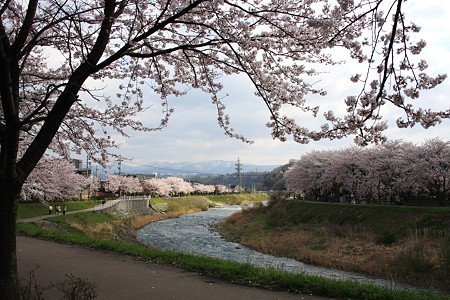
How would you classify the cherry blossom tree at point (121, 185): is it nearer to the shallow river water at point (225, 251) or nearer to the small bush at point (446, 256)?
the shallow river water at point (225, 251)

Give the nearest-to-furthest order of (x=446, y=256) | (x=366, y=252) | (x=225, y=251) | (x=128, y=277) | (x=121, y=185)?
(x=128, y=277) < (x=446, y=256) < (x=366, y=252) < (x=225, y=251) < (x=121, y=185)

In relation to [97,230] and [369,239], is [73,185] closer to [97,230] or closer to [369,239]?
[97,230]

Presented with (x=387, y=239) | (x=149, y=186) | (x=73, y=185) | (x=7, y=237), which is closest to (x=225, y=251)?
(x=387, y=239)

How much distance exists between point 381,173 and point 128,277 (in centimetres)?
3137

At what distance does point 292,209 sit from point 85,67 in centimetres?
3686

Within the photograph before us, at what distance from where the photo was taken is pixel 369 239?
77.1 feet

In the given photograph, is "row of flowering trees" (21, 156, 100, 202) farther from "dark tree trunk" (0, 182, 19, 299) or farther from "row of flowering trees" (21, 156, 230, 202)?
"dark tree trunk" (0, 182, 19, 299)

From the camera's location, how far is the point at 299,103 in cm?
618

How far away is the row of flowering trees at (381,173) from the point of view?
1193 inches

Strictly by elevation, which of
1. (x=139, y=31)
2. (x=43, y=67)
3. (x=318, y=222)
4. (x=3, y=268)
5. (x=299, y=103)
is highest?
(x=43, y=67)

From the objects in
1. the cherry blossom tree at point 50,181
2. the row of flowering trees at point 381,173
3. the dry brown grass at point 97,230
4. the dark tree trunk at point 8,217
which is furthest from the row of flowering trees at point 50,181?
the row of flowering trees at point 381,173

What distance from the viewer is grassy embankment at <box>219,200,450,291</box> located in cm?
1562

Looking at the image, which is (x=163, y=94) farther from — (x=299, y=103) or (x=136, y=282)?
(x=136, y=282)

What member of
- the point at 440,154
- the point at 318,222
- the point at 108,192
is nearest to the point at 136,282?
the point at 318,222
